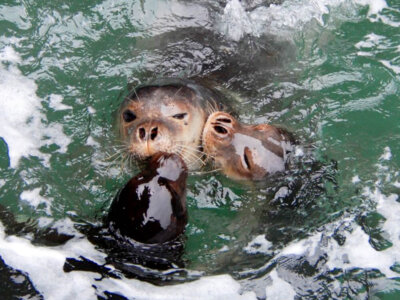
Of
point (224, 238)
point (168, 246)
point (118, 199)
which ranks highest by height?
point (118, 199)

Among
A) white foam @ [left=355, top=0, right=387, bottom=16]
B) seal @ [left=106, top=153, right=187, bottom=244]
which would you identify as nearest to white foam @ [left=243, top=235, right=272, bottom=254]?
seal @ [left=106, top=153, right=187, bottom=244]

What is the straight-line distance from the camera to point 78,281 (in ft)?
12.6

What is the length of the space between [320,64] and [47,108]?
9.15 ft

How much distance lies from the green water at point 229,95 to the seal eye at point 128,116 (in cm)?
37

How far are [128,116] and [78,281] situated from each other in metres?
1.49

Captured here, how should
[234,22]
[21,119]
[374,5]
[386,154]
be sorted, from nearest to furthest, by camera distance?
1. [386,154]
2. [21,119]
3. [234,22]
4. [374,5]

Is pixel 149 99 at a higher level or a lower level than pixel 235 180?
higher

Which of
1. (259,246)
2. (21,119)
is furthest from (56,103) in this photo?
(259,246)

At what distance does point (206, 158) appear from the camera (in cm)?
478

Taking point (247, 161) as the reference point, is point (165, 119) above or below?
above

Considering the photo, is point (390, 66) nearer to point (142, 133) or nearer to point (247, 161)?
point (247, 161)

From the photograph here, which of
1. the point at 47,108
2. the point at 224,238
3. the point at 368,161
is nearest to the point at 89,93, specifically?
the point at 47,108

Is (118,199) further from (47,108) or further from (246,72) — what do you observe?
(246,72)

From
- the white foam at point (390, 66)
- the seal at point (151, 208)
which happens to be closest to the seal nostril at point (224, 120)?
the seal at point (151, 208)
